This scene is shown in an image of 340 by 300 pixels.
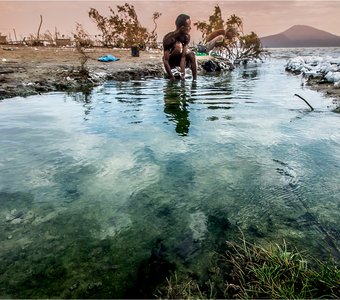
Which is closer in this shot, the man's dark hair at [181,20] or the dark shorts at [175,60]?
the man's dark hair at [181,20]

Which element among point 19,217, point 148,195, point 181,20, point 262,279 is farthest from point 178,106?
point 262,279

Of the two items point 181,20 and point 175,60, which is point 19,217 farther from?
point 175,60

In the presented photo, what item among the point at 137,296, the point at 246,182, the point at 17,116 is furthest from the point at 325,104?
the point at 17,116

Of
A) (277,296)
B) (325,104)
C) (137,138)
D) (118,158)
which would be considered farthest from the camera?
(325,104)

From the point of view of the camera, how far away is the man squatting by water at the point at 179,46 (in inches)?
321

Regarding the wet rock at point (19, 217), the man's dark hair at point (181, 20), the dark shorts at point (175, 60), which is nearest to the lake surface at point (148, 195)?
the wet rock at point (19, 217)

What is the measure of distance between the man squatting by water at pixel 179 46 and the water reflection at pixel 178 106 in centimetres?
160

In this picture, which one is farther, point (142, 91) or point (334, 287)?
point (142, 91)

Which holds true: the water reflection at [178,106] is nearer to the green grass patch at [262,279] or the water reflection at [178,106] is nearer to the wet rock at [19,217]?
the wet rock at [19,217]

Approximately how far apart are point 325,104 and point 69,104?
16.9 feet

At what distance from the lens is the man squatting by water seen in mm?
8164

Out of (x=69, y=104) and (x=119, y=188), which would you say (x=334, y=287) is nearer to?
(x=119, y=188)

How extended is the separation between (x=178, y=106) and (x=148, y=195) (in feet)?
11.1

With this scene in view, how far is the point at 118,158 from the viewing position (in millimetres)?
2926
